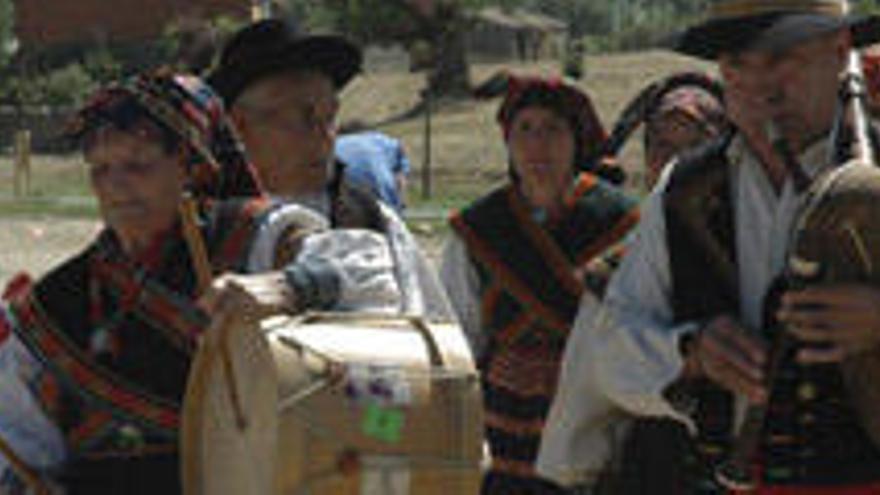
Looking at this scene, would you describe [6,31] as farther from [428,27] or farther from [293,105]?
[293,105]

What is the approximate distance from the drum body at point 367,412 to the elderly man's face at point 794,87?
2.37 ft

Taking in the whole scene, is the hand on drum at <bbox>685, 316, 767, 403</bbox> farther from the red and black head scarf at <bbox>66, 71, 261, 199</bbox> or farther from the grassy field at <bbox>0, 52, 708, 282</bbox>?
the grassy field at <bbox>0, 52, 708, 282</bbox>

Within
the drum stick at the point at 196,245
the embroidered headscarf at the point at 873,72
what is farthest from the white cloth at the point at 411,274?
the embroidered headscarf at the point at 873,72

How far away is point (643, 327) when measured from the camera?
341 centimetres

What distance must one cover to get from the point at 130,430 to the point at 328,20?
4738 centimetres

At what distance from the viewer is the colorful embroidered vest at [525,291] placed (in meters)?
5.53

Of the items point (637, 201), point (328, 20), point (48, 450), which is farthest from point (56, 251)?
point (328, 20)

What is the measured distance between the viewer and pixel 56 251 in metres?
18.7

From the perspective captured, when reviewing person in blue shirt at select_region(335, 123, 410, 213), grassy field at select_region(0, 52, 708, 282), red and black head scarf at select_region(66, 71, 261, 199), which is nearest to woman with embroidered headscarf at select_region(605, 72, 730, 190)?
person in blue shirt at select_region(335, 123, 410, 213)

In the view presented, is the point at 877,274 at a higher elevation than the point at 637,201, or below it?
higher

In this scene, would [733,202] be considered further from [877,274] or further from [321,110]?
[321,110]

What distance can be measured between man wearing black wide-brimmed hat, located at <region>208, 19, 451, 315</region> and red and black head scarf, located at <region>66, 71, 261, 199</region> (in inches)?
36.6

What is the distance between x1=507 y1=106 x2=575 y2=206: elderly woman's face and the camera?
18.7 ft

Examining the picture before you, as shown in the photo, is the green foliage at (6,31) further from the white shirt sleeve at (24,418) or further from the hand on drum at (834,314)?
the hand on drum at (834,314)
